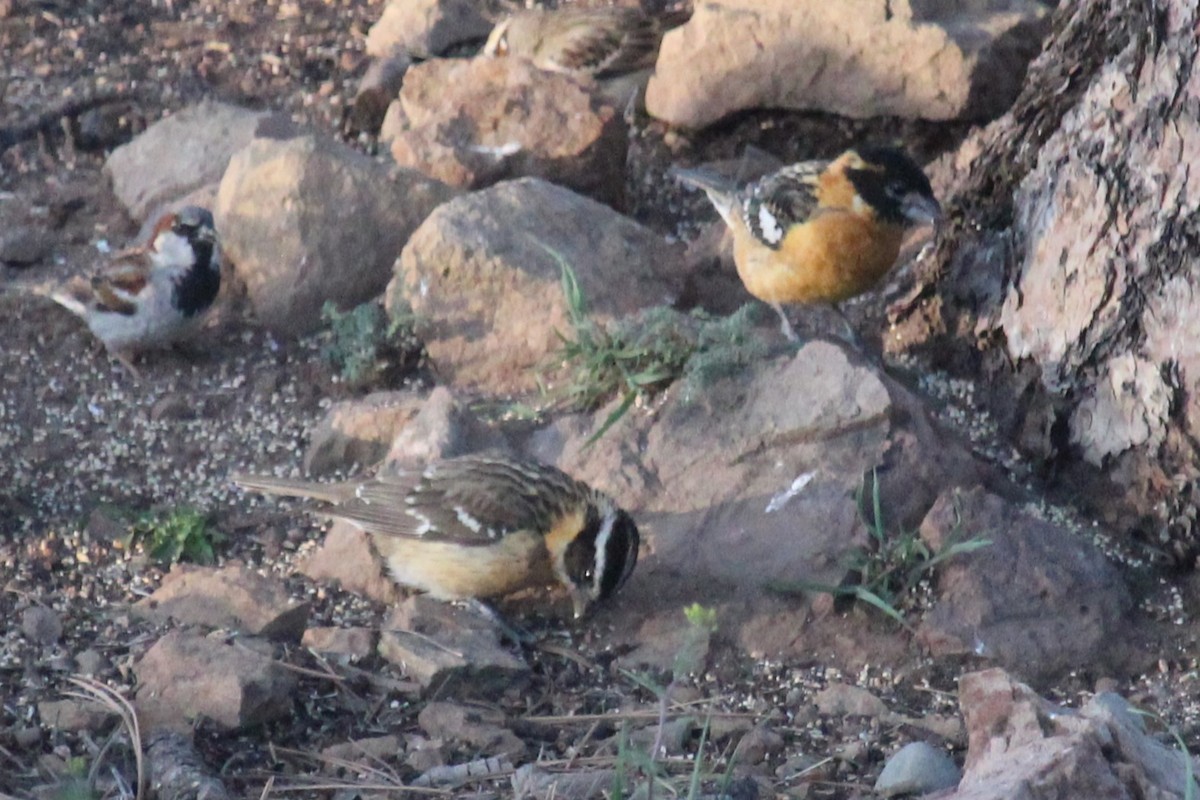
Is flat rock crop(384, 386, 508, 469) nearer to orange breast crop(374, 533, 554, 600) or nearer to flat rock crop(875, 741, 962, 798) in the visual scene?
orange breast crop(374, 533, 554, 600)

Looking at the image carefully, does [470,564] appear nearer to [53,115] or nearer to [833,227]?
[833,227]

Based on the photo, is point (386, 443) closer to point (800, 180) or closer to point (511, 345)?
point (511, 345)

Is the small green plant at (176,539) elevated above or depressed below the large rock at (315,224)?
below

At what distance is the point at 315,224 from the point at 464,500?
2.01 meters

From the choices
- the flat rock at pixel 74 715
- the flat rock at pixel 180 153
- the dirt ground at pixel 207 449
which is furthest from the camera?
the flat rock at pixel 180 153

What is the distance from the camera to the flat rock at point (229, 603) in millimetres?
5020

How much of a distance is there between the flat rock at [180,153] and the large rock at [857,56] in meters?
2.00

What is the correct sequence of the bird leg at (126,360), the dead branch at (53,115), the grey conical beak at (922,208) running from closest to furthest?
1. the grey conical beak at (922,208)
2. the bird leg at (126,360)
3. the dead branch at (53,115)

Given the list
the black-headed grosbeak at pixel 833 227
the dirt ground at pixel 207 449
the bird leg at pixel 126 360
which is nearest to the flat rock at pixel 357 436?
the dirt ground at pixel 207 449

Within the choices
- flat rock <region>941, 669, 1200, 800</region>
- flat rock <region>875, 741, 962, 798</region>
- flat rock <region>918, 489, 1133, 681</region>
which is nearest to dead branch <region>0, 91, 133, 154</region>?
flat rock <region>918, 489, 1133, 681</region>

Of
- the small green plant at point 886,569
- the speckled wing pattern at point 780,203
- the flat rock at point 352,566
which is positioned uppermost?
the speckled wing pattern at point 780,203

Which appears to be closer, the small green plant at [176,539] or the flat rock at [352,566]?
the flat rock at [352,566]

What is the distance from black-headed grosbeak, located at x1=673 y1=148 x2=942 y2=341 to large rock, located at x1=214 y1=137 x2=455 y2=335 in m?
1.43

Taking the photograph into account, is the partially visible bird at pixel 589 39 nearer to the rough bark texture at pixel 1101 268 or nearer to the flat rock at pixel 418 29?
the flat rock at pixel 418 29
